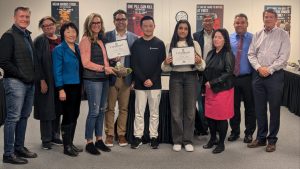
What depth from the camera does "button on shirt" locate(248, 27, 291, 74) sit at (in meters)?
3.78

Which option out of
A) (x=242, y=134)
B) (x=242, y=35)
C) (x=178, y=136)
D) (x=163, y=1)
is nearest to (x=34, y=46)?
(x=178, y=136)

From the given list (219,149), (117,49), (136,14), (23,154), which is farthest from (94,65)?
(136,14)

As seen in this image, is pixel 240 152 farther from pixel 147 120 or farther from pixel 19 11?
pixel 19 11

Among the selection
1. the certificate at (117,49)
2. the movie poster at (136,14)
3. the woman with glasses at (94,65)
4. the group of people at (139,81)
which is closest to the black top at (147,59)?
the group of people at (139,81)

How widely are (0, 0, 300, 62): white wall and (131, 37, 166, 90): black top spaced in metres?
3.31

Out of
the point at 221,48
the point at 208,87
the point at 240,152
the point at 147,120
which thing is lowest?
the point at 240,152

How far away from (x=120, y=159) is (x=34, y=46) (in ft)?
4.68

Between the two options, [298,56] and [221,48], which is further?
[298,56]

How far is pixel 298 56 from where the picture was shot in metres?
7.30

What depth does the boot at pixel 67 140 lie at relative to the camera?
3683mm

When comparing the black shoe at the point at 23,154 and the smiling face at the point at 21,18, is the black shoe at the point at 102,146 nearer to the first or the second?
the black shoe at the point at 23,154

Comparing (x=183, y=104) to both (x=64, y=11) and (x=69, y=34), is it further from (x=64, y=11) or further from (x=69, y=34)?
(x=64, y=11)

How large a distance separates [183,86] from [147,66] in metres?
0.44

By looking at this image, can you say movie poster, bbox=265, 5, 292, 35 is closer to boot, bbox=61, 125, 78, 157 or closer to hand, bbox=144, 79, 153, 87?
hand, bbox=144, 79, 153, 87
